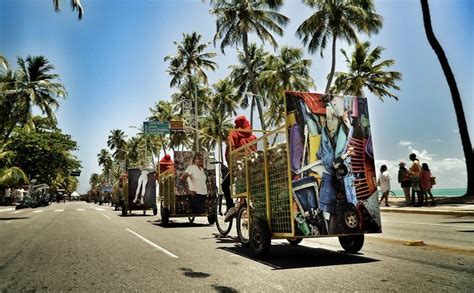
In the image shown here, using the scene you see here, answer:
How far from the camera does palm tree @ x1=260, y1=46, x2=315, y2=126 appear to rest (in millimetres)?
38125

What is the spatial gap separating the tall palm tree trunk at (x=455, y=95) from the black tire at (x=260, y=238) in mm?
17510

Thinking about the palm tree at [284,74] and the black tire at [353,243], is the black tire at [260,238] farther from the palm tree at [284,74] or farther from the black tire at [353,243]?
the palm tree at [284,74]

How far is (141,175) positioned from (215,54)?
26825 millimetres

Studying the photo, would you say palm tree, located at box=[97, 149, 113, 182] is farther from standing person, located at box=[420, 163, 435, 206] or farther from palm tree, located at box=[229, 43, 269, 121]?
standing person, located at box=[420, 163, 435, 206]

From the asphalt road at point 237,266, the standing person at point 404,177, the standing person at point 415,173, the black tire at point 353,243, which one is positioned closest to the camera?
the asphalt road at point 237,266

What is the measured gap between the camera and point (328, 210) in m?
5.70

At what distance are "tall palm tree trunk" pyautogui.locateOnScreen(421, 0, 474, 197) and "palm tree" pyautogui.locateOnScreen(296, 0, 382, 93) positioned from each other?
311 inches

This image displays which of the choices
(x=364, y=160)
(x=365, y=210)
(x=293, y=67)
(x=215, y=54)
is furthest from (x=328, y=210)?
(x=215, y=54)

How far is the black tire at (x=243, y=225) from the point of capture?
7234 mm

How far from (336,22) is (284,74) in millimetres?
9989

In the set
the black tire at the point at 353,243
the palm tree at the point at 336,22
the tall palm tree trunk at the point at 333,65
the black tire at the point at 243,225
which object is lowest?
the black tire at the point at 353,243

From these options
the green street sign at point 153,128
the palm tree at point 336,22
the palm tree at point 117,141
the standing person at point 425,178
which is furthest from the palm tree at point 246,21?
the palm tree at point 117,141

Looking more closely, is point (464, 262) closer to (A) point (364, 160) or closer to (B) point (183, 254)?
(A) point (364, 160)

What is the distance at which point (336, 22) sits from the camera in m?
30.0
